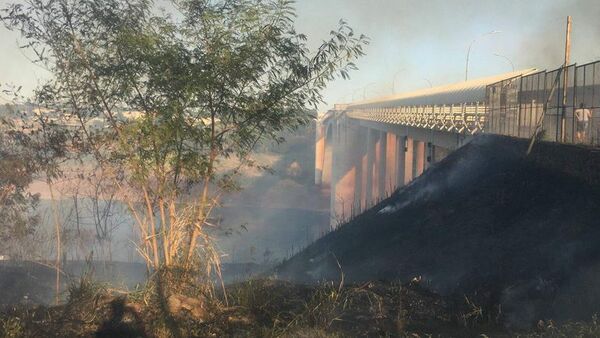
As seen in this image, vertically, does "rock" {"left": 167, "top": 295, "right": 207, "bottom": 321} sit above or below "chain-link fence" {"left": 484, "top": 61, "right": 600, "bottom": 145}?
below

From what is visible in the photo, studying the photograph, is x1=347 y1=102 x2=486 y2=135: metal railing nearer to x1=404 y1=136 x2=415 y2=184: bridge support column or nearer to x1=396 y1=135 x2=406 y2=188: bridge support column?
x1=404 y1=136 x2=415 y2=184: bridge support column

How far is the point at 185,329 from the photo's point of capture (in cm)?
786

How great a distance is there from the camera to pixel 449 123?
99.9 feet

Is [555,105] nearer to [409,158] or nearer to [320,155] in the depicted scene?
[409,158]

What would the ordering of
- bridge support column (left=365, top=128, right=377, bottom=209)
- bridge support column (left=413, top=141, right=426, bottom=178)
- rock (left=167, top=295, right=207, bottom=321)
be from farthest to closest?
bridge support column (left=365, top=128, right=377, bottom=209) → bridge support column (left=413, top=141, right=426, bottom=178) → rock (left=167, top=295, right=207, bottom=321)

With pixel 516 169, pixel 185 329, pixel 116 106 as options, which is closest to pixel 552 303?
pixel 185 329

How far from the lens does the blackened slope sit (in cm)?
1065

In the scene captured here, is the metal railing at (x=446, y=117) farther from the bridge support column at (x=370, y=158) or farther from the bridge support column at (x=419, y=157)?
the bridge support column at (x=370, y=158)

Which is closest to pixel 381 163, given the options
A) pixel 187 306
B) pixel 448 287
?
pixel 448 287

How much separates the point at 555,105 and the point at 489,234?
590 cm

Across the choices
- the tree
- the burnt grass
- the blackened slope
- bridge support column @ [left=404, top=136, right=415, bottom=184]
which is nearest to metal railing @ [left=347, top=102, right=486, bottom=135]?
bridge support column @ [left=404, top=136, right=415, bottom=184]

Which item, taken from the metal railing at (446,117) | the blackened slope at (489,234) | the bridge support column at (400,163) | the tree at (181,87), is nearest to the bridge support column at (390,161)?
the bridge support column at (400,163)

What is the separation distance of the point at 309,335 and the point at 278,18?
4.90 m

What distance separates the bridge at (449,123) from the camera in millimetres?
17219
